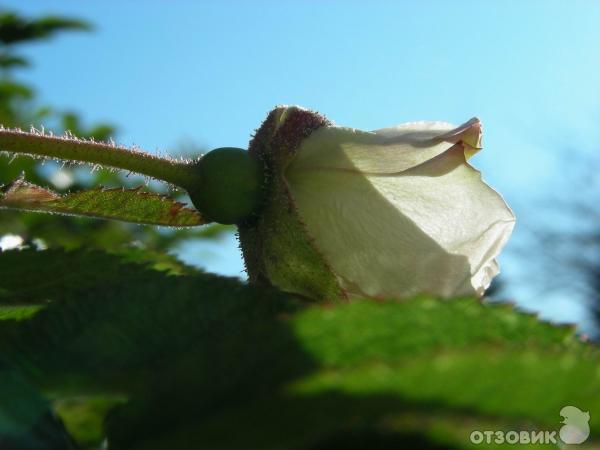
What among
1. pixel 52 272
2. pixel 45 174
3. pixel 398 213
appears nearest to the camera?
pixel 52 272

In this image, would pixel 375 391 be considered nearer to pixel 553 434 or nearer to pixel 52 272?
pixel 553 434

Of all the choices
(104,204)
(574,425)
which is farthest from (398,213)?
(574,425)

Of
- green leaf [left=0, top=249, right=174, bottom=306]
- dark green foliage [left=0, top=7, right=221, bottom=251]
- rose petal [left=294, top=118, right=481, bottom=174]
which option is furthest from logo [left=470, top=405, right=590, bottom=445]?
dark green foliage [left=0, top=7, right=221, bottom=251]

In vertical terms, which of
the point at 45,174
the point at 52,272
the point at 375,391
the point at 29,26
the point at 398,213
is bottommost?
the point at 375,391

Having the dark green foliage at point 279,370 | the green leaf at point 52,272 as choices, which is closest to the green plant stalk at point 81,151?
the green leaf at point 52,272

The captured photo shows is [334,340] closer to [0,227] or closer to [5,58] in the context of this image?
[0,227]

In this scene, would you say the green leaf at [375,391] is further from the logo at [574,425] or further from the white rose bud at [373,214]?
the white rose bud at [373,214]
